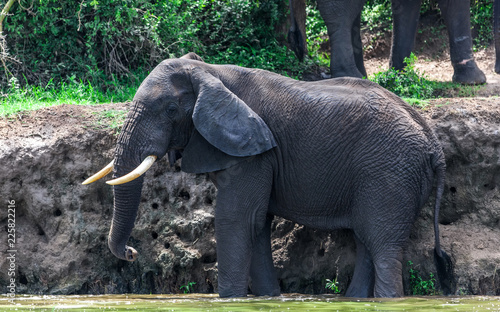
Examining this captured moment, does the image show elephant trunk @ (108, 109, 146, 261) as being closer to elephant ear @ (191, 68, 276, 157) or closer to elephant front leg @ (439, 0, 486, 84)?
elephant ear @ (191, 68, 276, 157)

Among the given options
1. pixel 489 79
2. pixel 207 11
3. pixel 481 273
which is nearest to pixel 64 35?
pixel 207 11

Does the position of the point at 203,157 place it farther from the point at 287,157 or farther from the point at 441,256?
A: the point at 441,256

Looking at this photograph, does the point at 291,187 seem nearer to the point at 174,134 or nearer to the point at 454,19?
the point at 174,134

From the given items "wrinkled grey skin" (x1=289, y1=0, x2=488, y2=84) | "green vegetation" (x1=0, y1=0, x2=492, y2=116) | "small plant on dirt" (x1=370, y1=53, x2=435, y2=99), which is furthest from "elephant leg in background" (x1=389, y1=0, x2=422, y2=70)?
"green vegetation" (x1=0, y1=0, x2=492, y2=116)

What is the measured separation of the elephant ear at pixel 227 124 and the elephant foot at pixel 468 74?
11.4ft

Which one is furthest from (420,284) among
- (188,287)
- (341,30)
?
(341,30)

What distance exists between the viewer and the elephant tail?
6.41 metres

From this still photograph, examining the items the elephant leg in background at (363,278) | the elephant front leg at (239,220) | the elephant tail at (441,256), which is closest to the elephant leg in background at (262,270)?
the elephant front leg at (239,220)

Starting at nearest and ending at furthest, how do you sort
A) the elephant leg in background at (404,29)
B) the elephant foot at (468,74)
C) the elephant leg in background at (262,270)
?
the elephant leg in background at (262,270) < the elephant foot at (468,74) < the elephant leg in background at (404,29)

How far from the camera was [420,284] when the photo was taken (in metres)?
6.84

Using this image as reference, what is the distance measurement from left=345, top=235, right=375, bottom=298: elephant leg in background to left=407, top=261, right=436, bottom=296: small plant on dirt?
57 centimetres

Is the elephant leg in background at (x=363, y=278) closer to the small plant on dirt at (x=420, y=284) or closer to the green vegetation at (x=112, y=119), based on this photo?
the small plant on dirt at (x=420, y=284)

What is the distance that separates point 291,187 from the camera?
6.52 meters

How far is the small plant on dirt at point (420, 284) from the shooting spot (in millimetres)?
6836
